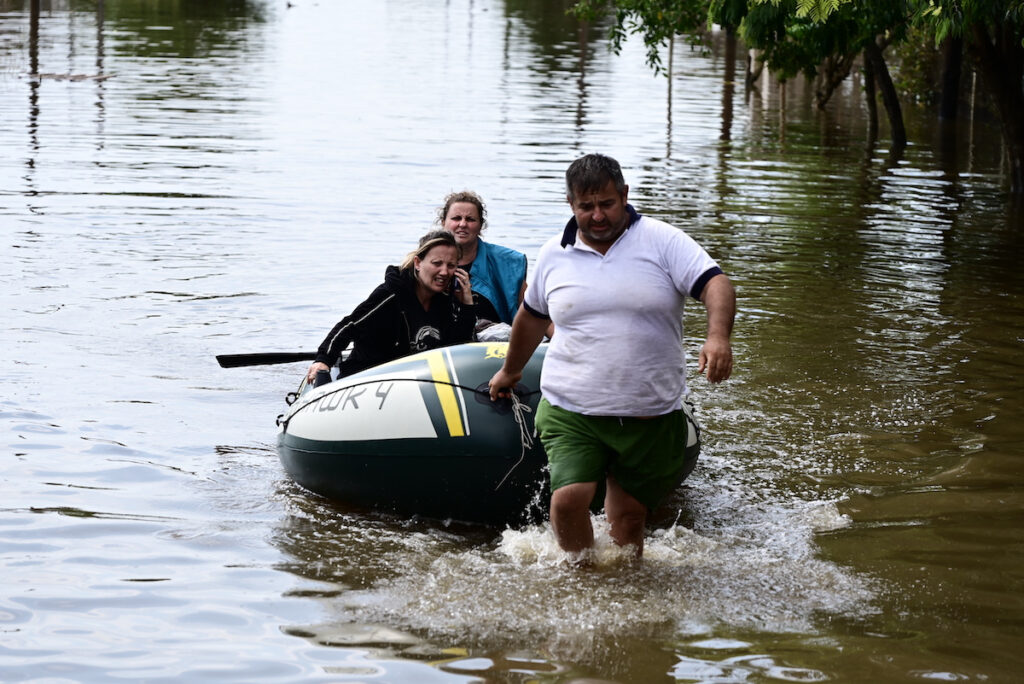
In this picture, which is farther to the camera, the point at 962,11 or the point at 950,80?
the point at 950,80

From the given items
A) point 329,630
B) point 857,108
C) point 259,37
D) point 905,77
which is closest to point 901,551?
point 329,630

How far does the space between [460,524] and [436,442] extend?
1.76 ft

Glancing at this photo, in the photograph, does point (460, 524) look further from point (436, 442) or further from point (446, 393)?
point (446, 393)

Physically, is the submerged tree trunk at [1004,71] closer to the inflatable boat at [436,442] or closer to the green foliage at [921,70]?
the inflatable boat at [436,442]

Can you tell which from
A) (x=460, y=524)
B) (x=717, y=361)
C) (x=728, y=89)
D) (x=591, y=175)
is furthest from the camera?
(x=728, y=89)

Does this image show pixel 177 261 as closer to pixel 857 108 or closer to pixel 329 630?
pixel 329 630

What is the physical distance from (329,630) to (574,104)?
2634 centimetres

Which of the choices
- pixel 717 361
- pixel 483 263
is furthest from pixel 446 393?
pixel 483 263

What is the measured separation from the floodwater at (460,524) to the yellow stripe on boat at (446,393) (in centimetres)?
57

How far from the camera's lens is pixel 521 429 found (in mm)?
6383

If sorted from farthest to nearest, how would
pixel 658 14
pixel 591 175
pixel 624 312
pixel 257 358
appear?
pixel 658 14 < pixel 257 358 < pixel 624 312 < pixel 591 175

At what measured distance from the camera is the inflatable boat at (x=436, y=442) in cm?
642

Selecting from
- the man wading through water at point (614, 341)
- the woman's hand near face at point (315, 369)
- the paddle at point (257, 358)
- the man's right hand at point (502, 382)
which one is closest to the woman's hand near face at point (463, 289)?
the woman's hand near face at point (315, 369)

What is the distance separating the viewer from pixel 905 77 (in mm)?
35094
